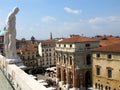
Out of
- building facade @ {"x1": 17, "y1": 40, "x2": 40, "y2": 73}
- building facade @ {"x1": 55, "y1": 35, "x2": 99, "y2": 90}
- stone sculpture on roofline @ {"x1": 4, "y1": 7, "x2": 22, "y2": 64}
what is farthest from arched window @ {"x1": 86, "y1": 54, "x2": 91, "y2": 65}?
stone sculpture on roofline @ {"x1": 4, "y1": 7, "x2": 22, "y2": 64}

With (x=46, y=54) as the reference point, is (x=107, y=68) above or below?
below

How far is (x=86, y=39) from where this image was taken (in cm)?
4069

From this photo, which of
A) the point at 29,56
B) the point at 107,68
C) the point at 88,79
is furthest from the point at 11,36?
the point at 29,56

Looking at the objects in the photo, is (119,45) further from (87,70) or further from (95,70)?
(87,70)

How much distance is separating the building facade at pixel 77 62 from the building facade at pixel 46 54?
21.8m

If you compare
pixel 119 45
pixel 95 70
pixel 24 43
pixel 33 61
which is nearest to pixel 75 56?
pixel 95 70

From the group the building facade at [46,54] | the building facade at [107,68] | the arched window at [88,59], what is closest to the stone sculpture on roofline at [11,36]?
the building facade at [107,68]

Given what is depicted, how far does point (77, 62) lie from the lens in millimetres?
38844

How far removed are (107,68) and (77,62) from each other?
8.22 metres

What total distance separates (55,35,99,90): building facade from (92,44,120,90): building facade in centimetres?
463

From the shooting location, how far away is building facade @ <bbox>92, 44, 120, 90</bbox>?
29.8 meters

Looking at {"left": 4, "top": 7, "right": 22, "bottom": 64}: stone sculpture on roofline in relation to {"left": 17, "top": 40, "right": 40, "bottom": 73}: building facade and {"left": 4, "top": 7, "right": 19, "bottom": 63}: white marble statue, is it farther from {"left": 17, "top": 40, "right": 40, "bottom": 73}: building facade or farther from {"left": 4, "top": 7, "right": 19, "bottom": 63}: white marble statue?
{"left": 17, "top": 40, "right": 40, "bottom": 73}: building facade

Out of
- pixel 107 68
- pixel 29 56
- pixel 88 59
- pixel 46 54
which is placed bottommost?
pixel 107 68

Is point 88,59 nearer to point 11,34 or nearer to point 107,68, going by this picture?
point 107,68
